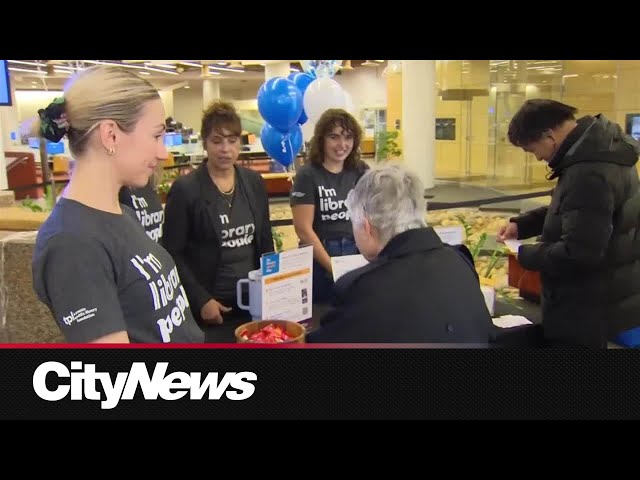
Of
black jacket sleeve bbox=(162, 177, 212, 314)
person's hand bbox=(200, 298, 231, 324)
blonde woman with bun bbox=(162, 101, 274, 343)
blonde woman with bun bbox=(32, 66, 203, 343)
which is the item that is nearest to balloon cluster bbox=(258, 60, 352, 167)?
blonde woman with bun bbox=(162, 101, 274, 343)

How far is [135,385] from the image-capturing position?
1647mm

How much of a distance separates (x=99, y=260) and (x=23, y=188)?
322 cm

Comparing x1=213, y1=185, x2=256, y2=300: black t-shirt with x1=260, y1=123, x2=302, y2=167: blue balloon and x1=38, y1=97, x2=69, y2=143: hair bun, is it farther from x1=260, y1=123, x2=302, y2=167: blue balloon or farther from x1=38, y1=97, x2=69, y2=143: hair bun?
x1=260, y1=123, x2=302, y2=167: blue balloon

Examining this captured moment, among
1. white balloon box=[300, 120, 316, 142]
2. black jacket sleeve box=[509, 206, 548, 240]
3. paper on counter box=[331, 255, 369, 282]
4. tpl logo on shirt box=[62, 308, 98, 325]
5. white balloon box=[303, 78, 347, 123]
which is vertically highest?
white balloon box=[303, 78, 347, 123]

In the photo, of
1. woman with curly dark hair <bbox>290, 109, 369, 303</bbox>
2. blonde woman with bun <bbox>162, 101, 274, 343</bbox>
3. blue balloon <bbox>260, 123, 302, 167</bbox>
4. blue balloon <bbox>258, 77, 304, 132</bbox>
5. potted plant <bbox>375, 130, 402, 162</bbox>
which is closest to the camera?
blonde woman with bun <bbox>162, 101, 274, 343</bbox>

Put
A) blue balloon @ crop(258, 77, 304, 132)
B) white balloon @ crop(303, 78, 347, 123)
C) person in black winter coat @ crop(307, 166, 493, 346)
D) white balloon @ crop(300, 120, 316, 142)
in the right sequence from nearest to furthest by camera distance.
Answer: person in black winter coat @ crop(307, 166, 493, 346) < white balloon @ crop(303, 78, 347, 123) < white balloon @ crop(300, 120, 316, 142) < blue balloon @ crop(258, 77, 304, 132)

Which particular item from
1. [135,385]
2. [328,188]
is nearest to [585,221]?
[328,188]

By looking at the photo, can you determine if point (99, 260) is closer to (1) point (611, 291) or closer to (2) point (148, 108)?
(2) point (148, 108)

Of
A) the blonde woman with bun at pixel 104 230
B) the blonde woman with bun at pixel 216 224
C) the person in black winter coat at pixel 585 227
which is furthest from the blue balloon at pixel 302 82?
the blonde woman with bun at pixel 104 230

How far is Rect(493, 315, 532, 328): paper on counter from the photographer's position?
5.50 feet

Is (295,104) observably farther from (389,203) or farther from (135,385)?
(389,203)

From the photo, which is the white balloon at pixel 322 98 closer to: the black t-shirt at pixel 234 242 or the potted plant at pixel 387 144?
the black t-shirt at pixel 234 242

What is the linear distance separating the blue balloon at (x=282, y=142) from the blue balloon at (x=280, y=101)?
12 centimetres

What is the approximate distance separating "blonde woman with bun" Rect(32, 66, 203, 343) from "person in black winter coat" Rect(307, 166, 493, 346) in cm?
37
